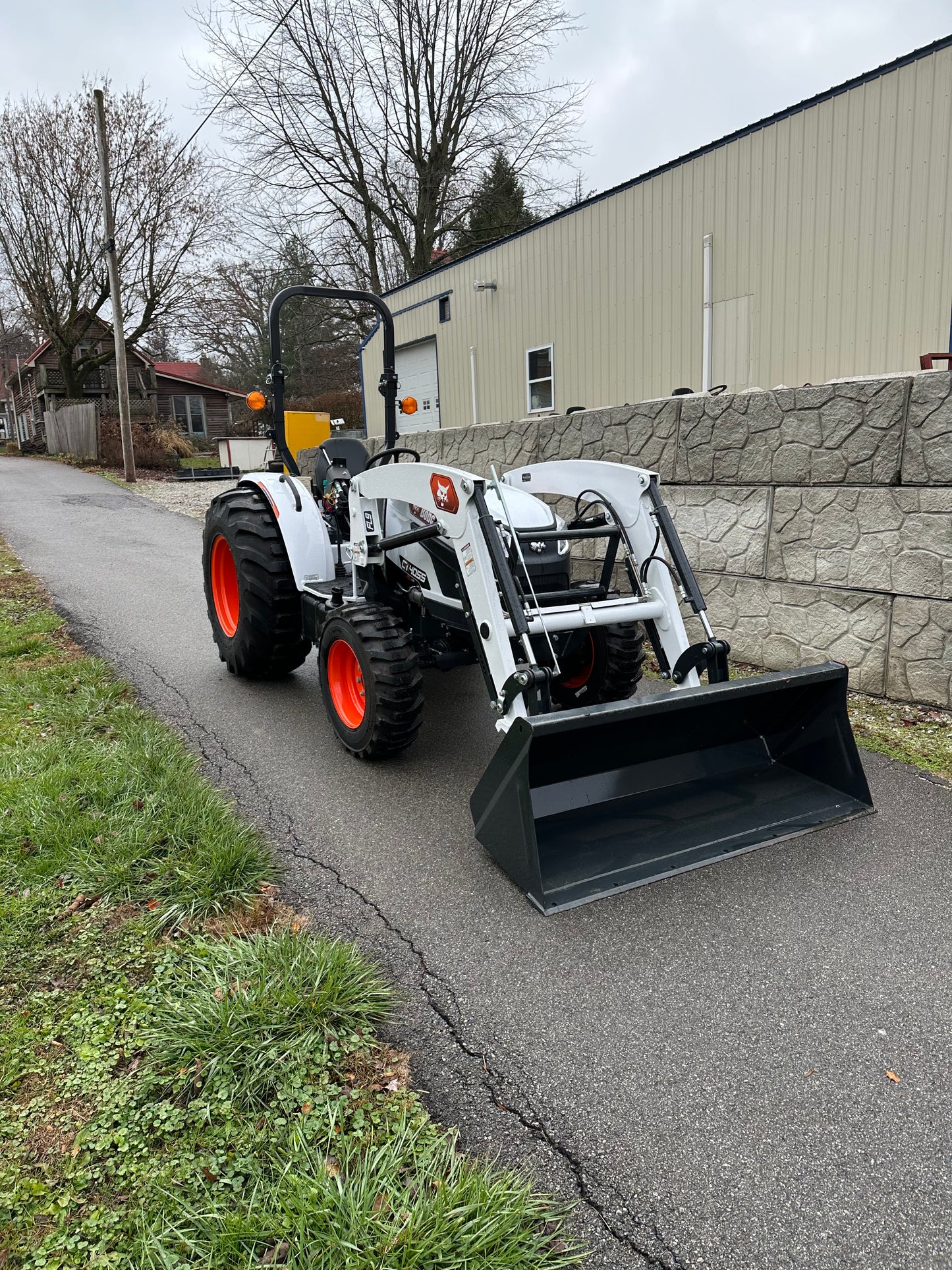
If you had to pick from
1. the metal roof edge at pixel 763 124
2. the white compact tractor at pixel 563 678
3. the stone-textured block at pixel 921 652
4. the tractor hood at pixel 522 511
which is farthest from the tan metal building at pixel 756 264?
the tractor hood at pixel 522 511

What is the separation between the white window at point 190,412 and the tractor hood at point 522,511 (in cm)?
3897

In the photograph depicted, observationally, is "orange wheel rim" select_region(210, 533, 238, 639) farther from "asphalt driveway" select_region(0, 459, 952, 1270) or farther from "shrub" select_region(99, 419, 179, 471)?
"shrub" select_region(99, 419, 179, 471)

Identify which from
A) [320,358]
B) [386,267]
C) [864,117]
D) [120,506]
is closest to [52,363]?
[320,358]

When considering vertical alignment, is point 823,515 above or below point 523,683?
above

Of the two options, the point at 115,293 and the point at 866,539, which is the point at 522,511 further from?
the point at 115,293

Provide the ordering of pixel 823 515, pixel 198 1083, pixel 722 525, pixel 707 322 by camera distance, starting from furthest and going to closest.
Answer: pixel 707 322
pixel 722 525
pixel 823 515
pixel 198 1083

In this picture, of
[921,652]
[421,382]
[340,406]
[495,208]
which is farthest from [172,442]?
[921,652]

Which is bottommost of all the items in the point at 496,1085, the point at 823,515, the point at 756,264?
the point at 496,1085

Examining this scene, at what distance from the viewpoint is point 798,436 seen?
16.6ft

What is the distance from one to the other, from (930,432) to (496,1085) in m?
3.94

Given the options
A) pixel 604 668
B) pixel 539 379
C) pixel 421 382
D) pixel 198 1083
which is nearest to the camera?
pixel 198 1083

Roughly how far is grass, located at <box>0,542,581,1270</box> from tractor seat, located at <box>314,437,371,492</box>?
97.4 inches

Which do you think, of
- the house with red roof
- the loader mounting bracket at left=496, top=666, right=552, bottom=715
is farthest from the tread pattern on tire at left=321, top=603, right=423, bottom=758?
the house with red roof

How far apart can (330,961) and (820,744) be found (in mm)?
2156
